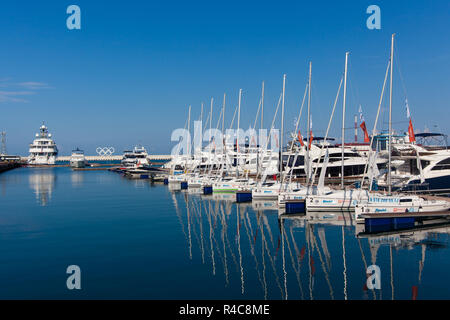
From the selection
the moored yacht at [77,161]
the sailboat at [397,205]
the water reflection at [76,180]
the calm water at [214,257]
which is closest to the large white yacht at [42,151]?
the moored yacht at [77,161]

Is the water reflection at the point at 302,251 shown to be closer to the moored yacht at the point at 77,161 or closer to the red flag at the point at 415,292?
the red flag at the point at 415,292

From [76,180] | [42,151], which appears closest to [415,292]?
[76,180]

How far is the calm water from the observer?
19.1 meters

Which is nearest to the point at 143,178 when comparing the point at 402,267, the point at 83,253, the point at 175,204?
the point at 175,204

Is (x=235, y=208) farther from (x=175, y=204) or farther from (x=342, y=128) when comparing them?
(x=342, y=128)

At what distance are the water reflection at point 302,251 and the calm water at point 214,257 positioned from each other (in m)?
0.06

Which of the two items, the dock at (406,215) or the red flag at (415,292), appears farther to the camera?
the dock at (406,215)

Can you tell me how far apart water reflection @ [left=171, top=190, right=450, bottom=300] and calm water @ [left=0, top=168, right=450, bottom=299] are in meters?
0.06

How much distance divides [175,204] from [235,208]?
9.02 m

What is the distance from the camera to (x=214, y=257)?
2523 centimetres

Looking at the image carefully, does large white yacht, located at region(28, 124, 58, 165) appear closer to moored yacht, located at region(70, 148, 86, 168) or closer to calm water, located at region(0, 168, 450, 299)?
moored yacht, located at region(70, 148, 86, 168)

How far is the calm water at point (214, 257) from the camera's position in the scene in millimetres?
19062

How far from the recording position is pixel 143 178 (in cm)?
10188
